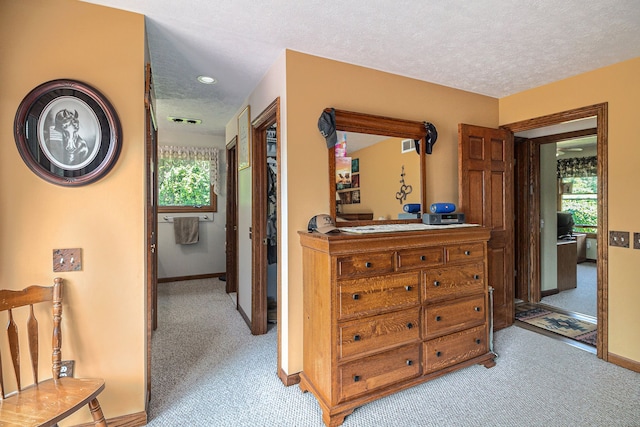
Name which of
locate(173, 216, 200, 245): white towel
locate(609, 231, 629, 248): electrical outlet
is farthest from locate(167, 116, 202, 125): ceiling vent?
locate(609, 231, 629, 248): electrical outlet

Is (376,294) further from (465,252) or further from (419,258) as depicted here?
(465,252)

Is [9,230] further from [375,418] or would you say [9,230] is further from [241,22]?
[375,418]

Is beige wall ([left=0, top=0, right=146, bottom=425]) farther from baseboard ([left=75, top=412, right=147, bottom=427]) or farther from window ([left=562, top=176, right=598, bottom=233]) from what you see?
window ([left=562, top=176, right=598, bottom=233])

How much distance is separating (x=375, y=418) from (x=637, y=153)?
2.91 meters

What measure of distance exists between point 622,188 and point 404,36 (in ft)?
7.40

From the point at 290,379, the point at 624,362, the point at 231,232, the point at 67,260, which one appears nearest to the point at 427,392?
the point at 290,379

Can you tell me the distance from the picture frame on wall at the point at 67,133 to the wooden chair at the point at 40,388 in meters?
0.62

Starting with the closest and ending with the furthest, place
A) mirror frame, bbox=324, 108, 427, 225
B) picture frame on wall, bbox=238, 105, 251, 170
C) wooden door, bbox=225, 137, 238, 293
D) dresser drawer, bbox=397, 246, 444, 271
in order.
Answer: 1. dresser drawer, bbox=397, 246, 444, 271
2. mirror frame, bbox=324, 108, 427, 225
3. picture frame on wall, bbox=238, 105, 251, 170
4. wooden door, bbox=225, 137, 238, 293

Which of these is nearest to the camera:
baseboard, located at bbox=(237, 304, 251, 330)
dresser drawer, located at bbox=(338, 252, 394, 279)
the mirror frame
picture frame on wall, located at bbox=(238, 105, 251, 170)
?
dresser drawer, located at bbox=(338, 252, 394, 279)

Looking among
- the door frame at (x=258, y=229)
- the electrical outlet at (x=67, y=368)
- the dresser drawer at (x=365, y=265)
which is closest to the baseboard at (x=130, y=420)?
the electrical outlet at (x=67, y=368)

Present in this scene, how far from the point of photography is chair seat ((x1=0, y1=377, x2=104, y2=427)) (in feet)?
4.20

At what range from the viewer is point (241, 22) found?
1.97 meters

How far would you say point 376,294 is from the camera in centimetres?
202

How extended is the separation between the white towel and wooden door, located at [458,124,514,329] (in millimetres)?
4277
